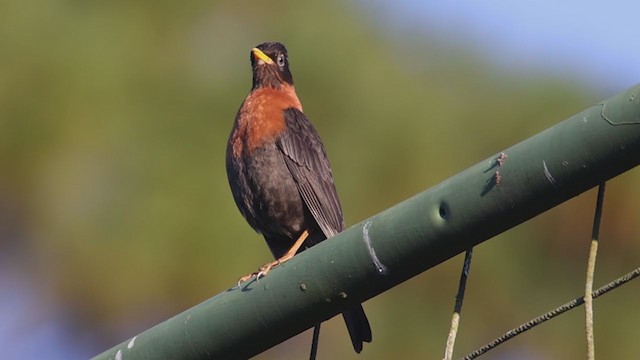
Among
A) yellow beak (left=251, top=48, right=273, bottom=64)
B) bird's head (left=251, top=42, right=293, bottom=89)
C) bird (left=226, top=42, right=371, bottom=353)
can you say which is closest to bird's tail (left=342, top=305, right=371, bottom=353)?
bird (left=226, top=42, right=371, bottom=353)

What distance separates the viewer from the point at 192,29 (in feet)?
40.9

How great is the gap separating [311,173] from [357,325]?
3.90ft

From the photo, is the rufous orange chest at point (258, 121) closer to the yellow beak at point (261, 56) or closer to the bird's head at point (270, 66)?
the bird's head at point (270, 66)

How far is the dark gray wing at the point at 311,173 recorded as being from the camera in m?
5.86

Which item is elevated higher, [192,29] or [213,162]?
[192,29]

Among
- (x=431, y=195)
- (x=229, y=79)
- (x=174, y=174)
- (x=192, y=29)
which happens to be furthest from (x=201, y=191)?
(x=431, y=195)

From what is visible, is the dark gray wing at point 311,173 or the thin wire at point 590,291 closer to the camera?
the thin wire at point 590,291

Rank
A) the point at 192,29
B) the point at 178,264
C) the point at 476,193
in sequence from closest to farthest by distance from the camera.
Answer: the point at 476,193
the point at 178,264
the point at 192,29

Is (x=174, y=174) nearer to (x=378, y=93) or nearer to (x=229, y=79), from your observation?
(x=229, y=79)

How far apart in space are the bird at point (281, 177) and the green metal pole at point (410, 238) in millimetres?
2622

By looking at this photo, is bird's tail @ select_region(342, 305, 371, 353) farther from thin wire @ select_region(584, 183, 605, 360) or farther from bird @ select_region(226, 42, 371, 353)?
thin wire @ select_region(584, 183, 605, 360)

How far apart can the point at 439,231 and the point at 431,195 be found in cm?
9

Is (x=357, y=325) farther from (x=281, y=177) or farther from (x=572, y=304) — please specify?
(x=572, y=304)

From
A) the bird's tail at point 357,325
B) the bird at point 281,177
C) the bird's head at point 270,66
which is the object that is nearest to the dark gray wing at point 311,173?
the bird at point 281,177
